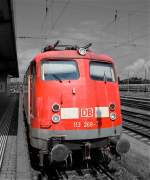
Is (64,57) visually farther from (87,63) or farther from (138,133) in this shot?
(138,133)

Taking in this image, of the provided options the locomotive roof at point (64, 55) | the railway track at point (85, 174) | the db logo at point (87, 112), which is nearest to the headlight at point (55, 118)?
the db logo at point (87, 112)

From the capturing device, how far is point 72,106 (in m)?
8.58

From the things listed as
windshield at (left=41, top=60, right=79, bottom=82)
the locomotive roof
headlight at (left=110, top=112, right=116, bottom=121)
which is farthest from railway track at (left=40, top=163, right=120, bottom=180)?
the locomotive roof

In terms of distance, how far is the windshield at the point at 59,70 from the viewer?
8.86 metres

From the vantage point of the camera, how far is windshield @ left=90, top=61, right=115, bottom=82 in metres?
9.21

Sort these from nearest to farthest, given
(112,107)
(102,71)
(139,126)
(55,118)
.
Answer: (55,118), (112,107), (102,71), (139,126)

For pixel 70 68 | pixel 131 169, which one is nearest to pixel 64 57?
pixel 70 68

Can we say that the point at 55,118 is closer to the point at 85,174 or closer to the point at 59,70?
the point at 59,70

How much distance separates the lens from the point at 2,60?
36.5 m

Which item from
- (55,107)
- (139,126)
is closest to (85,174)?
(55,107)

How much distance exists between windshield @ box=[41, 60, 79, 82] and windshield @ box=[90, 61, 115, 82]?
1.50ft

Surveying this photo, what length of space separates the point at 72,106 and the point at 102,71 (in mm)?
1413

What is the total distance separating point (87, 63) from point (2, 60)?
2839 cm

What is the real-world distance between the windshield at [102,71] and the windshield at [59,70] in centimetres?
46
